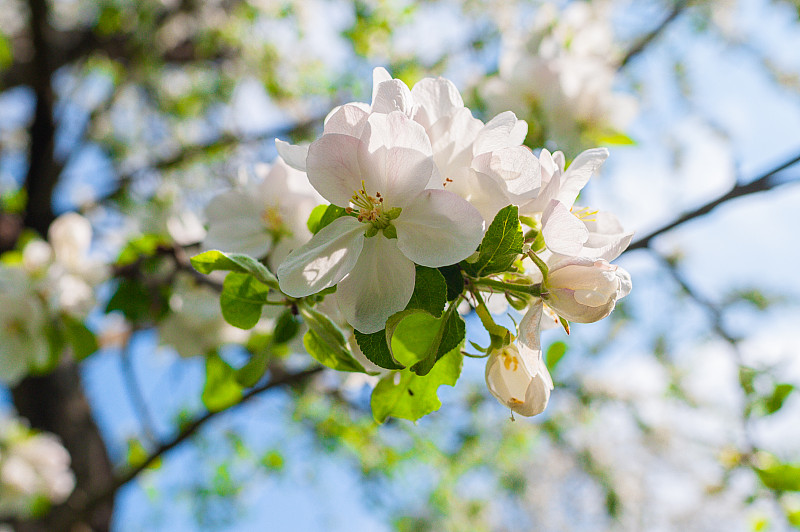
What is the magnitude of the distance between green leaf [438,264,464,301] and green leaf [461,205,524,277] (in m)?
0.02

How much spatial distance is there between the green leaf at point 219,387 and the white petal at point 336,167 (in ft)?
1.79

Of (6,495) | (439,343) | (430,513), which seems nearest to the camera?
(439,343)

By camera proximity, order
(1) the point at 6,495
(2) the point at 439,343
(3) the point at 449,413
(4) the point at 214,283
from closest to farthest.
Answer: (2) the point at 439,343
(4) the point at 214,283
(1) the point at 6,495
(3) the point at 449,413

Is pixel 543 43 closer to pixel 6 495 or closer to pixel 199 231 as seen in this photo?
pixel 199 231

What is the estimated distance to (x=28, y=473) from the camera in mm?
1900

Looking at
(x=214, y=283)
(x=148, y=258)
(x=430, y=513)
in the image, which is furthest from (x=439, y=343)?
(x=430, y=513)

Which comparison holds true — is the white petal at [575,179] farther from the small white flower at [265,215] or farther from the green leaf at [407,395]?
the small white flower at [265,215]

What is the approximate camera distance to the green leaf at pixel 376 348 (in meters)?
0.44

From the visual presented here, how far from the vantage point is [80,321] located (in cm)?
114

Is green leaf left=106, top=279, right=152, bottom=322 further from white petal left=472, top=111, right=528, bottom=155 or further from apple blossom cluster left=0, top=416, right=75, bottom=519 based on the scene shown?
apple blossom cluster left=0, top=416, right=75, bottom=519

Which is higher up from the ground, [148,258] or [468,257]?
[468,257]

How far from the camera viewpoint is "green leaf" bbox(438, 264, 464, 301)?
44 cm

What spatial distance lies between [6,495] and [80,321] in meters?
1.21

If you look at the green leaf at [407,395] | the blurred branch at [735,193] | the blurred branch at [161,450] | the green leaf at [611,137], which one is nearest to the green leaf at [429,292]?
the green leaf at [407,395]
